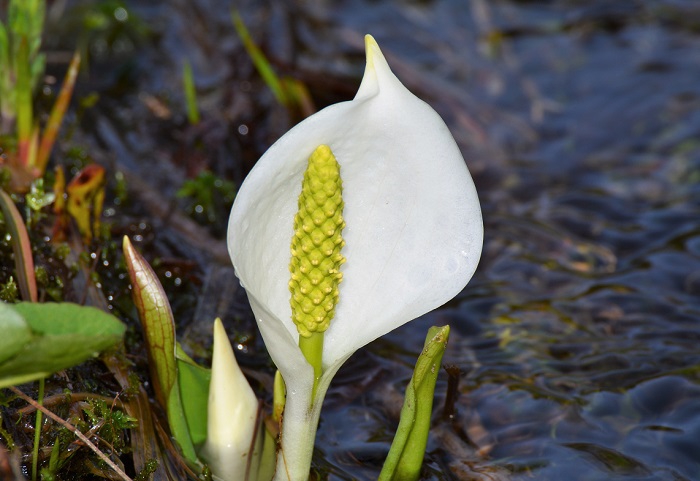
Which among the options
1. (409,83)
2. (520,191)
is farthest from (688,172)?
(409,83)

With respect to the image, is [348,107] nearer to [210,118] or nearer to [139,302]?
[139,302]

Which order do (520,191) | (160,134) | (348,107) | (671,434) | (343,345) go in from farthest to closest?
(520,191) < (160,134) < (671,434) < (343,345) < (348,107)

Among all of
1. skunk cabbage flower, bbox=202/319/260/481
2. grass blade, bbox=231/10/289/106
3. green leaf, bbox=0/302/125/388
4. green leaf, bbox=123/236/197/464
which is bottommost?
skunk cabbage flower, bbox=202/319/260/481

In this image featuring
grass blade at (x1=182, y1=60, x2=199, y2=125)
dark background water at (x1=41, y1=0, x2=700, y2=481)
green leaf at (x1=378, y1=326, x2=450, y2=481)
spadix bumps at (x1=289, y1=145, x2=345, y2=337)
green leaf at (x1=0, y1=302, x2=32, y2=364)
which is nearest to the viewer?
green leaf at (x1=0, y1=302, x2=32, y2=364)

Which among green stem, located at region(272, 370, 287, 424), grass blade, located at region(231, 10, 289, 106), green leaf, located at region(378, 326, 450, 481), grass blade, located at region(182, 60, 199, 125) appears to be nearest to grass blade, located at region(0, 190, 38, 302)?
green stem, located at region(272, 370, 287, 424)

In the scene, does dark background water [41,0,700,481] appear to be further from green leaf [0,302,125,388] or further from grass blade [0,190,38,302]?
green leaf [0,302,125,388]

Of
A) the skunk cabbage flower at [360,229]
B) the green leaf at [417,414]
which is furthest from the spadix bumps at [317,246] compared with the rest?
the green leaf at [417,414]
